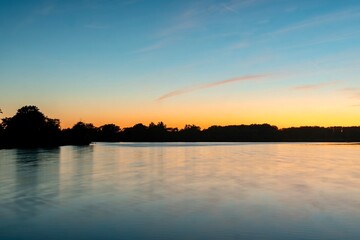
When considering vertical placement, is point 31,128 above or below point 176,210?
above

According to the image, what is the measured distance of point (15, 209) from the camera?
19141mm

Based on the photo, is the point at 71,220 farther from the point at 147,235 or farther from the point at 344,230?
the point at 344,230

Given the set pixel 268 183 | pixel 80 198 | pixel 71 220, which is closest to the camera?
pixel 71 220

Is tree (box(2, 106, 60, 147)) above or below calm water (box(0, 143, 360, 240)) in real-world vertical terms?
above

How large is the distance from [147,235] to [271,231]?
16.2 ft

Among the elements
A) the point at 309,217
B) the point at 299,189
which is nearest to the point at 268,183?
the point at 299,189

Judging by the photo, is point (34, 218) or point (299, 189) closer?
point (34, 218)

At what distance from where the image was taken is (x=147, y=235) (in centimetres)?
1419

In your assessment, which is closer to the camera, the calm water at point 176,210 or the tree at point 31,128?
the calm water at point 176,210

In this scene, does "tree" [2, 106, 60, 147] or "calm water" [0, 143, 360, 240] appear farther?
"tree" [2, 106, 60, 147]

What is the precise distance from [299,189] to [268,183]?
3848 millimetres

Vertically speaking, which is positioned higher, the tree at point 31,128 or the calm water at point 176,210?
the tree at point 31,128

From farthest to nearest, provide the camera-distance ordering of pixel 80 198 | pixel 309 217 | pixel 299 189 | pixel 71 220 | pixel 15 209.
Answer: pixel 299 189
pixel 80 198
pixel 15 209
pixel 309 217
pixel 71 220

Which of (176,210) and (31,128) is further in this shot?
(31,128)
